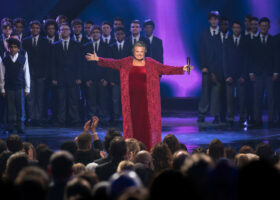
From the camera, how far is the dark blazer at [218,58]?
35.7ft

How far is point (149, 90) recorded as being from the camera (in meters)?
7.29

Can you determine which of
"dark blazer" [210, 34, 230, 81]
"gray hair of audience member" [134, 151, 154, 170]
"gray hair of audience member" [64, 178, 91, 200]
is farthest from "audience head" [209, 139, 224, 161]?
"dark blazer" [210, 34, 230, 81]

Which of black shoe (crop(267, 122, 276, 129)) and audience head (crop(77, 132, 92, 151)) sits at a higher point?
audience head (crop(77, 132, 92, 151))

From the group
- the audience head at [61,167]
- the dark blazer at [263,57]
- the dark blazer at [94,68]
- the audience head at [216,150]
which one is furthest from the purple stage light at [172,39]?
the audience head at [61,167]

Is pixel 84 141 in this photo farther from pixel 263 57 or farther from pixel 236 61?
pixel 263 57

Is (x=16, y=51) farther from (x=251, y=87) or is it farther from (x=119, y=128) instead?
(x=251, y=87)

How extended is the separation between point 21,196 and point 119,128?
737 cm

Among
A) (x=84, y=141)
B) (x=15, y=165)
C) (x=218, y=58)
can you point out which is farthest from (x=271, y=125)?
(x=15, y=165)

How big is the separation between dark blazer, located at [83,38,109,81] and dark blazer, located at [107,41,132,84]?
0.08m

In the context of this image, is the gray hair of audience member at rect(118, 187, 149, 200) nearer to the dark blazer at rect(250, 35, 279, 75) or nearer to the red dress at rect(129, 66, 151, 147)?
the red dress at rect(129, 66, 151, 147)

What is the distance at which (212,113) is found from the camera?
10.8 m

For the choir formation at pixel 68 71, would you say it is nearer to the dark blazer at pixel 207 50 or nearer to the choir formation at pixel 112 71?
the choir formation at pixel 112 71

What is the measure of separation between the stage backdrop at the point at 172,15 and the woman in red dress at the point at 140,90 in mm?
6053

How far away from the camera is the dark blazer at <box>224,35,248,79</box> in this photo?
10703 mm
